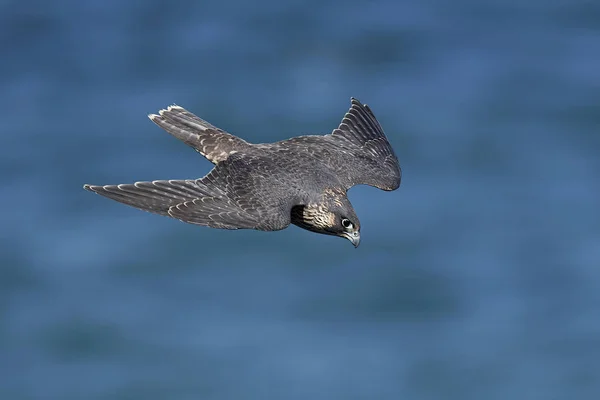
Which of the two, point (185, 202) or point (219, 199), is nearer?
point (185, 202)

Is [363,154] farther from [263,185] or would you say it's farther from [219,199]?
[219,199]

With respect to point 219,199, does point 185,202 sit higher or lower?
lower

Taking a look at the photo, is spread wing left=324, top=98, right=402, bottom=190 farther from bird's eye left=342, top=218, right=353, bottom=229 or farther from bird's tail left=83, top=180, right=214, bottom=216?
bird's tail left=83, top=180, right=214, bottom=216

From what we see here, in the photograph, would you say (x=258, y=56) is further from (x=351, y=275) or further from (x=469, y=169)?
(x=351, y=275)

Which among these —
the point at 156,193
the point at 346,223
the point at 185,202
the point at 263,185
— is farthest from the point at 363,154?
Result: the point at 156,193

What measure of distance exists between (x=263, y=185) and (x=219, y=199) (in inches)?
22.9

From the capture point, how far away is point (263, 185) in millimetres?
16875

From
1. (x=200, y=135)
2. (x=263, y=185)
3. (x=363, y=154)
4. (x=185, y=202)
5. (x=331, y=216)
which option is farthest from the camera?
(x=363, y=154)

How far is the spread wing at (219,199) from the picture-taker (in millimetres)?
16328

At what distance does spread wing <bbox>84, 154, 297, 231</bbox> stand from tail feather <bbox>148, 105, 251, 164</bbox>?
812mm

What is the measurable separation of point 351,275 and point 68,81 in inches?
786

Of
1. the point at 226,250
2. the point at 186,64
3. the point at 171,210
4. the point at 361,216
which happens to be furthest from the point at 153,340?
the point at 171,210

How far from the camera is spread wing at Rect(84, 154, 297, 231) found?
643 inches

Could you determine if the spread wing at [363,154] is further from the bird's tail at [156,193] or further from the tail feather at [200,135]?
the bird's tail at [156,193]
